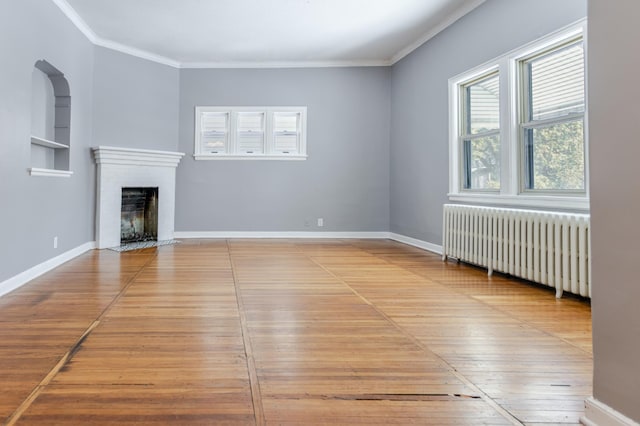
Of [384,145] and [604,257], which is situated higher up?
[384,145]

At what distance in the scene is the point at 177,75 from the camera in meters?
7.03

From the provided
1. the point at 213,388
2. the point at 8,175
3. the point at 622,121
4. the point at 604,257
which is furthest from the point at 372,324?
the point at 8,175

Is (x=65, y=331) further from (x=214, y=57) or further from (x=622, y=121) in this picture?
(x=214, y=57)

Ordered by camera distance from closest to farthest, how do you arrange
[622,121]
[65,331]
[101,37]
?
[622,121], [65,331], [101,37]

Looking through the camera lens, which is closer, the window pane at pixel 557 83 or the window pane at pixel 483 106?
the window pane at pixel 557 83

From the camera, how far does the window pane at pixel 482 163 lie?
15.2ft

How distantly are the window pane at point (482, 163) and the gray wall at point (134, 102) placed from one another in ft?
15.2

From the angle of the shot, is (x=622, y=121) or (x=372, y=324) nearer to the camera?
(x=622, y=121)

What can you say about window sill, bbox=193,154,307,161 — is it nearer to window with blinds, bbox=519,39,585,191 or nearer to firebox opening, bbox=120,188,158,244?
firebox opening, bbox=120,188,158,244

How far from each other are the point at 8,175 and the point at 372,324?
301 centimetres

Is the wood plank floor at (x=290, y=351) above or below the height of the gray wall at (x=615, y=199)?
below

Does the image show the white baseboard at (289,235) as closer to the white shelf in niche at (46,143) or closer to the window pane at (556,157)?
the white shelf in niche at (46,143)

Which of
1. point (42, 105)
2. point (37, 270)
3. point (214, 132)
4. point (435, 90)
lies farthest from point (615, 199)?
point (214, 132)

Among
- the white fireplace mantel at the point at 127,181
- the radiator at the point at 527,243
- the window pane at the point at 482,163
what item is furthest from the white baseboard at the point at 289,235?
the radiator at the point at 527,243
